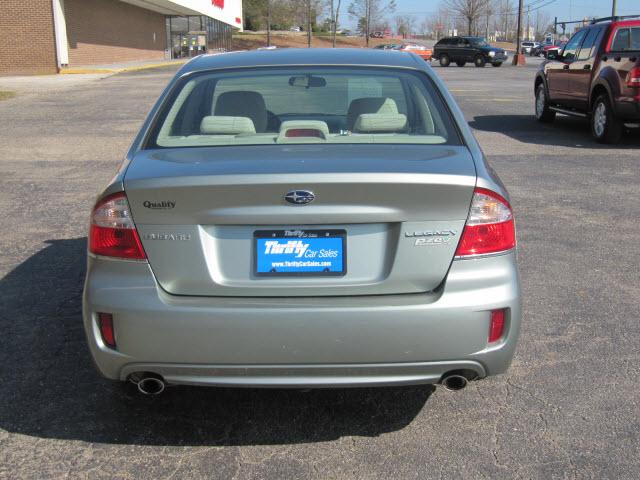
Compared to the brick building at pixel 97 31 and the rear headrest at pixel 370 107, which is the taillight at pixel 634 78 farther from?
the brick building at pixel 97 31

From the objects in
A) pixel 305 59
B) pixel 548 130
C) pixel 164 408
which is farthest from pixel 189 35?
pixel 164 408

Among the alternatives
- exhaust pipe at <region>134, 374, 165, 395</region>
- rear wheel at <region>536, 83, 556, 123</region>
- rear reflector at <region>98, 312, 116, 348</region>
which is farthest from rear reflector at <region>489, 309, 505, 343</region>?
rear wheel at <region>536, 83, 556, 123</region>

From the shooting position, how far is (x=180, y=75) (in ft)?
13.8

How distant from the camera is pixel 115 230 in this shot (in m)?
3.13

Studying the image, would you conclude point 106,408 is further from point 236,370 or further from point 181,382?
point 236,370

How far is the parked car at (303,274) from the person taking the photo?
3.01 m

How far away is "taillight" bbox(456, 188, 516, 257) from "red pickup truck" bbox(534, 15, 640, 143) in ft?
30.0

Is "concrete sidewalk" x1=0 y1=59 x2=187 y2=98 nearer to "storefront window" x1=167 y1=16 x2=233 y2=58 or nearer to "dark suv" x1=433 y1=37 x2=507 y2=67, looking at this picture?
"dark suv" x1=433 y1=37 x2=507 y2=67

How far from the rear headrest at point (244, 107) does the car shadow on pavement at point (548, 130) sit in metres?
9.00

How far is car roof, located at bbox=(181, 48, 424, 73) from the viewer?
13.9 feet

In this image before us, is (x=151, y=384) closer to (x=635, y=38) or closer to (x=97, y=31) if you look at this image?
(x=635, y=38)

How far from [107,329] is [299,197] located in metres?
0.95

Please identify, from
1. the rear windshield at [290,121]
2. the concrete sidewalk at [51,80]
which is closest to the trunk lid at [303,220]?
the rear windshield at [290,121]

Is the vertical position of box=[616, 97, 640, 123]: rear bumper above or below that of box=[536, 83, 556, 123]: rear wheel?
above
